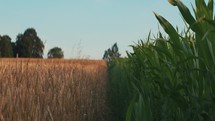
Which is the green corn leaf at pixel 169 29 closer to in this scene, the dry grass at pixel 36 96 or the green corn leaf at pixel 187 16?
the green corn leaf at pixel 187 16

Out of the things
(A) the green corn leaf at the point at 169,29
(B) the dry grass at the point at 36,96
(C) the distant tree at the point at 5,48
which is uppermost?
(C) the distant tree at the point at 5,48

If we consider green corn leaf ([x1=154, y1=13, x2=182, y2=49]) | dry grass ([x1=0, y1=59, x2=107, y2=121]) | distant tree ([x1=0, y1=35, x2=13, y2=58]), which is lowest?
dry grass ([x1=0, y1=59, x2=107, y2=121])

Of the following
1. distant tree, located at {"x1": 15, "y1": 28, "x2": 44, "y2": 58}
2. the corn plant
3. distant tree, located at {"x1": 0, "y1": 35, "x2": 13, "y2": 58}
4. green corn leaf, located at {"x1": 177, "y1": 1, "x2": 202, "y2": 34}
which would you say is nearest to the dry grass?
the corn plant

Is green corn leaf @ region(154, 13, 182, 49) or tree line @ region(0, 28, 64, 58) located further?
tree line @ region(0, 28, 64, 58)

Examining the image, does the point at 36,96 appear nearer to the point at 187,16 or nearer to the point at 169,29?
the point at 169,29

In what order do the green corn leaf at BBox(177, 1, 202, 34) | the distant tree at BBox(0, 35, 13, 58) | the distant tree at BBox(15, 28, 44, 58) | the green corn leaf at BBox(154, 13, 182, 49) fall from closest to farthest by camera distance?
1. the green corn leaf at BBox(177, 1, 202, 34)
2. the green corn leaf at BBox(154, 13, 182, 49)
3. the distant tree at BBox(15, 28, 44, 58)
4. the distant tree at BBox(0, 35, 13, 58)

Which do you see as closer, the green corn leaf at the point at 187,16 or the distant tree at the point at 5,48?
the green corn leaf at the point at 187,16

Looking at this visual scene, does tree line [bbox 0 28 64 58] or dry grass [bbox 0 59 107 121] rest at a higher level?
tree line [bbox 0 28 64 58]

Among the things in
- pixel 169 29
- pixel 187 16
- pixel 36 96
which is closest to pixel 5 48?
pixel 36 96

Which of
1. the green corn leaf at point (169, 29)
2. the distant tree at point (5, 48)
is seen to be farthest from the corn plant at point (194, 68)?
the distant tree at point (5, 48)

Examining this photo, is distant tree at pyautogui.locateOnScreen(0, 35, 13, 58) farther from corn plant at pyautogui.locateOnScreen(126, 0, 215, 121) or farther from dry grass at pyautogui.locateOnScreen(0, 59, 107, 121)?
corn plant at pyautogui.locateOnScreen(126, 0, 215, 121)

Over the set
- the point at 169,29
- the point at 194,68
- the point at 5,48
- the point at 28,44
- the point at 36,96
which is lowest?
the point at 36,96

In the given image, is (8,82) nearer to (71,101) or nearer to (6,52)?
(71,101)

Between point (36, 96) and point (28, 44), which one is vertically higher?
point (28, 44)
